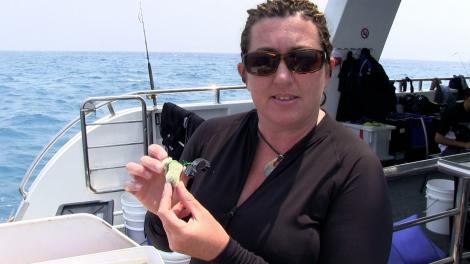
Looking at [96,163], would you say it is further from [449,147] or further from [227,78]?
[227,78]

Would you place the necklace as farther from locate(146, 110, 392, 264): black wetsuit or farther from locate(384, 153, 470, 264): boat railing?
locate(384, 153, 470, 264): boat railing

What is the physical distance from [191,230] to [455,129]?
425 cm

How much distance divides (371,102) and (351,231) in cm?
471

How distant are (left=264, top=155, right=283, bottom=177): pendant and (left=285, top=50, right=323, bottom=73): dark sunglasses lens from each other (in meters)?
0.24

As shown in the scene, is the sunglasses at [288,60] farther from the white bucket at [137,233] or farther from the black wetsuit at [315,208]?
the white bucket at [137,233]

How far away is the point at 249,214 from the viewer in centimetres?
103

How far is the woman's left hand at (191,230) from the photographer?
0.83m

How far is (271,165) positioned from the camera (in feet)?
3.63

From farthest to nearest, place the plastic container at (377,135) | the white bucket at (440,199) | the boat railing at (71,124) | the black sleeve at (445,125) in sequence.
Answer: the plastic container at (377,135) → the black sleeve at (445,125) → the boat railing at (71,124) → the white bucket at (440,199)

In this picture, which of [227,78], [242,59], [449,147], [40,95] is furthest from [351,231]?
[227,78]

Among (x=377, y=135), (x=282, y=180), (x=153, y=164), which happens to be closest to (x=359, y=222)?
(x=282, y=180)

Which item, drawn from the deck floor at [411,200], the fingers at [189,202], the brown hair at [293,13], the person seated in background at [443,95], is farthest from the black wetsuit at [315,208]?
the person seated in background at [443,95]

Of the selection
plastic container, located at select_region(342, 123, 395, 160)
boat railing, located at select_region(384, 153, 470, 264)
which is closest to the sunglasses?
boat railing, located at select_region(384, 153, 470, 264)

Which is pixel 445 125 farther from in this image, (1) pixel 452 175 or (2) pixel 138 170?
(2) pixel 138 170
